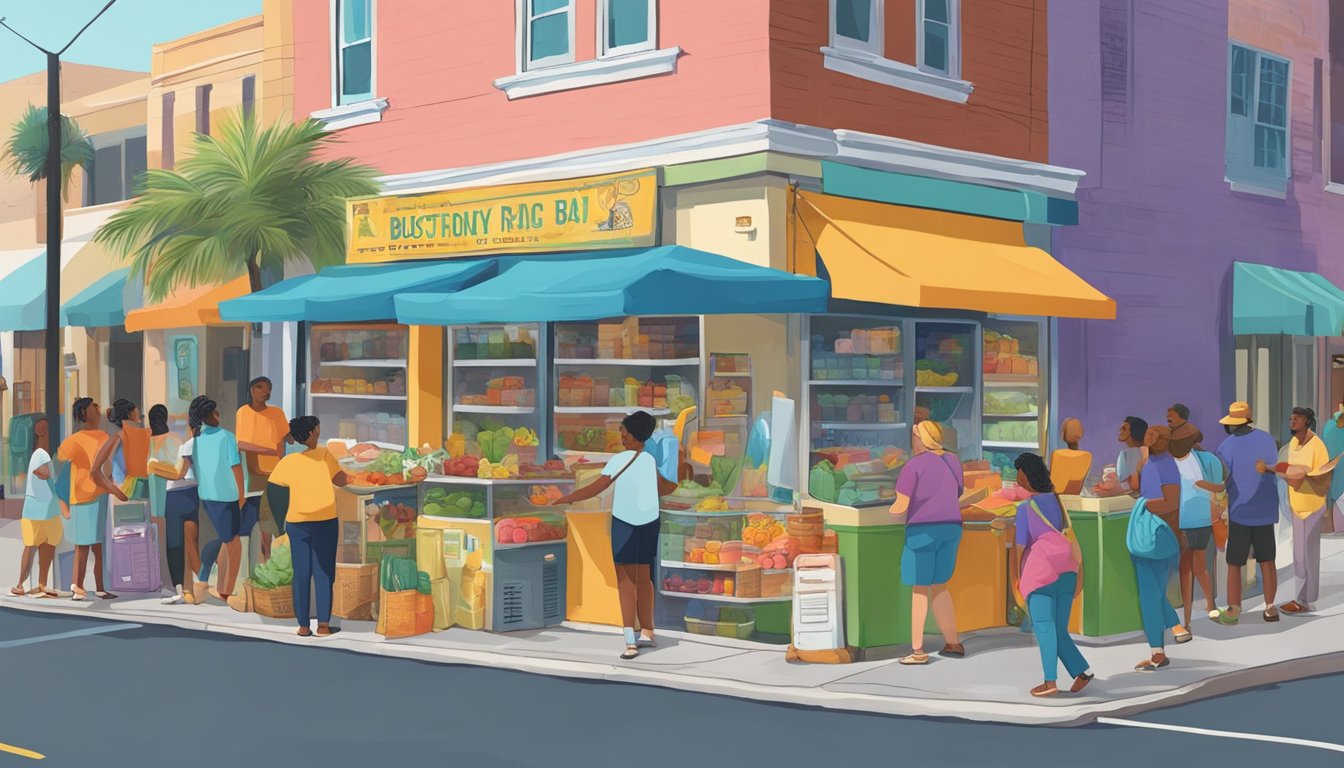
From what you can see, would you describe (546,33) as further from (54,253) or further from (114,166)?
(114,166)

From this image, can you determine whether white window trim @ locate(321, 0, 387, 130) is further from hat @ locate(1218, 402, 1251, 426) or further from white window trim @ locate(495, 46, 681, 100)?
hat @ locate(1218, 402, 1251, 426)

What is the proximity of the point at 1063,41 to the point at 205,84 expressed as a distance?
13.5 metres

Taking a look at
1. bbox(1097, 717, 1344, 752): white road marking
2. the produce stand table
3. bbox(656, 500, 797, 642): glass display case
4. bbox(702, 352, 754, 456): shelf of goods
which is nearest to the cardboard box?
bbox(656, 500, 797, 642): glass display case

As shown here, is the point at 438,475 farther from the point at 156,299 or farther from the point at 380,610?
the point at 156,299

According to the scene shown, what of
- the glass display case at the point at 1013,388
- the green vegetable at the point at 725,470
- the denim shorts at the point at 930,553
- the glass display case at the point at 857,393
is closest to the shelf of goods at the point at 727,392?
the green vegetable at the point at 725,470

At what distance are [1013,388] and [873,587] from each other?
19.4 ft

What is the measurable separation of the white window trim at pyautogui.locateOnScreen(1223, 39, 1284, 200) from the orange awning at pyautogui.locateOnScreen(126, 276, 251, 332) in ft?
42.3

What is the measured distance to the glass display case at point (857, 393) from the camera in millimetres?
14086

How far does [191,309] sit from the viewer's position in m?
18.0

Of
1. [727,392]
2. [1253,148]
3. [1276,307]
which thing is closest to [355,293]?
[727,392]

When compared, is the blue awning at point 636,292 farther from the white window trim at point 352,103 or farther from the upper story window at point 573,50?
the white window trim at point 352,103

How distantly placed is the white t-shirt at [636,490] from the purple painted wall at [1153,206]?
7.16m

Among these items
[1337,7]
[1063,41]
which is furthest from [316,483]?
[1337,7]

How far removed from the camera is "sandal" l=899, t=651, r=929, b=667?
11039 millimetres
